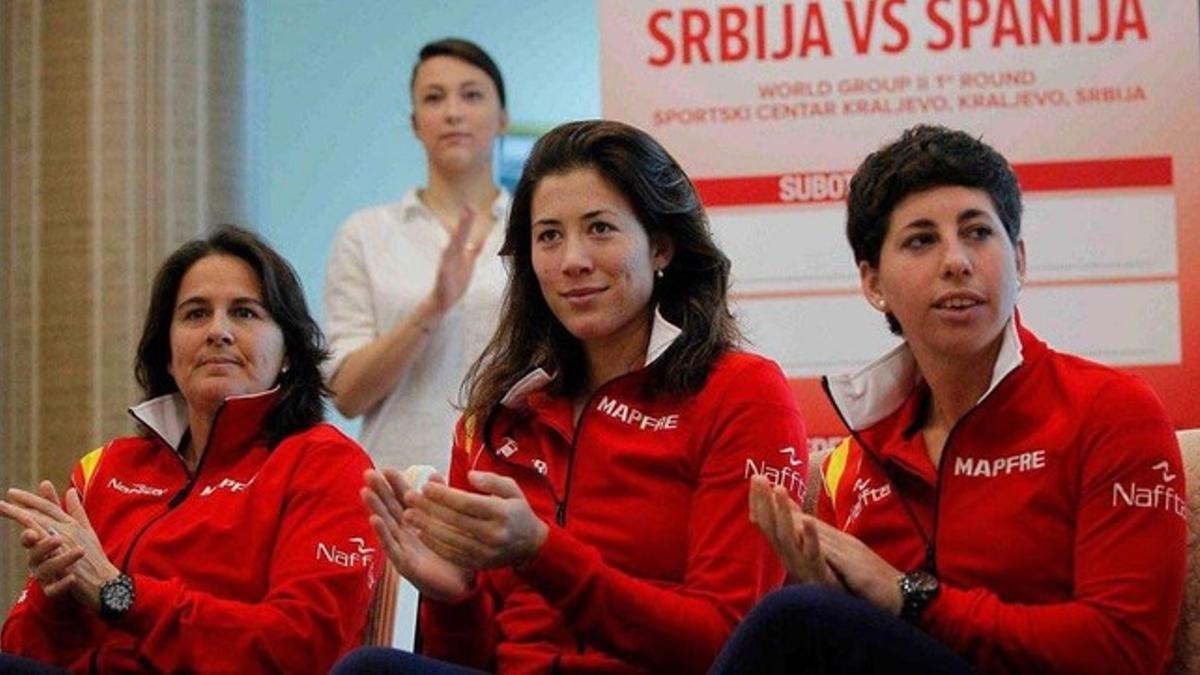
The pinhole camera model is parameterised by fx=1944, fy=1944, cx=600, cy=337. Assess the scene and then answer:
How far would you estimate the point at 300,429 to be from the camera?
9.07 feet

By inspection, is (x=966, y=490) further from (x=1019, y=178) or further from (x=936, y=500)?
(x=1019, y=178)

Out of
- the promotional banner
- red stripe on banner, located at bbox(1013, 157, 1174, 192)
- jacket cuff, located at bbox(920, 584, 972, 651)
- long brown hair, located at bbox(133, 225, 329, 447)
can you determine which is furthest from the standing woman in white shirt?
jacket cuff, located at bbox(920, 584, 972, 651)

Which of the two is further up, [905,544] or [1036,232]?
[1036,232]

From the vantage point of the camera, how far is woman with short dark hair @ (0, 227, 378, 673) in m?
2.50

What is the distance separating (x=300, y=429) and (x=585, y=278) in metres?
0.56

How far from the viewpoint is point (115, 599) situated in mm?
2498

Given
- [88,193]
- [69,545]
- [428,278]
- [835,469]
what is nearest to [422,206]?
[428,278]

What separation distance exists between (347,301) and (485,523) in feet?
5.67

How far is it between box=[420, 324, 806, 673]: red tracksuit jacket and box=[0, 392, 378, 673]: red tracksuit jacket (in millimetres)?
215

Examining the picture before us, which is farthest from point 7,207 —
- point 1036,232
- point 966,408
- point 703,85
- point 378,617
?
point 966,408

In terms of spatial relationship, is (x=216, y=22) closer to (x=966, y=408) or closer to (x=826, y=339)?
(x=826, y=339)

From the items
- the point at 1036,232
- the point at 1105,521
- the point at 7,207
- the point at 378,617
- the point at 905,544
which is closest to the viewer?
the point at 1105,521

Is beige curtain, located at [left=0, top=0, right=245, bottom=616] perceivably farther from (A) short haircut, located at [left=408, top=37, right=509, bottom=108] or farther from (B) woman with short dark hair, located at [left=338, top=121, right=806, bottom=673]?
(B) woman with short dark hair, located at [left=338, top=121, right=806, bottom=673]

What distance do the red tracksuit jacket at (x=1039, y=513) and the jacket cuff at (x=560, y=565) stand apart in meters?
0.35
